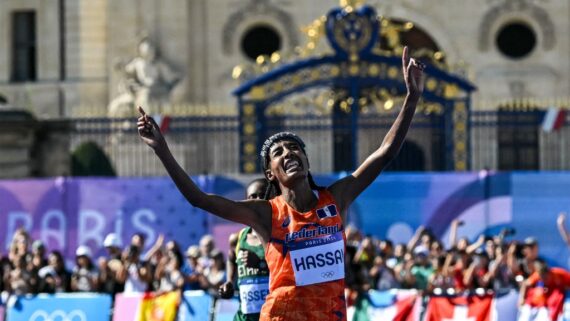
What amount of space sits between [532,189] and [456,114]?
433cm

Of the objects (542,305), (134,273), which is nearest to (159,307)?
(134,273)

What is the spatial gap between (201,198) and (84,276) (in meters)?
10.4

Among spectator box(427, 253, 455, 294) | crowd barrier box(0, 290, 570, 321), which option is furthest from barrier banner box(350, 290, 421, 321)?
spectator box(427, 253, 455, 294)

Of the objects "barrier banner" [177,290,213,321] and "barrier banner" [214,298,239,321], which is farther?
"barrier banner" [177,290,213,321]

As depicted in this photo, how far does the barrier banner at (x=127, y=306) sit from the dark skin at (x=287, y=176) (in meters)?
8.66

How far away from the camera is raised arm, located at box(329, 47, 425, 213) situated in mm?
10320

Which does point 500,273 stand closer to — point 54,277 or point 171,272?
point 171,272

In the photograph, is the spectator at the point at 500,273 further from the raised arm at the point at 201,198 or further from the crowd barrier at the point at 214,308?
the raised arm at the point at 201,198

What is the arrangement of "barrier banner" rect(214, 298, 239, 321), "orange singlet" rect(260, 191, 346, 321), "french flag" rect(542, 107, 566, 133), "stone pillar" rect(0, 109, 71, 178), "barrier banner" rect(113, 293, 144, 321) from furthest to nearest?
"stone pillar" rect(0, 109, 71, 178) < "french flag" rect(542, 107, 566, 133) < "barrier banner" rect(113, 293, 144, 321) < "barrier banner" rect(214, 298, 239, 321) < "orange singlet" rect(260, 191, 346, 321)

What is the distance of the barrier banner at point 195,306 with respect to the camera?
18.4m

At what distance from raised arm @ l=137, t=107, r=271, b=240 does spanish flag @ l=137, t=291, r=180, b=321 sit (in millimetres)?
8406

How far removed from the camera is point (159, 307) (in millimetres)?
18766

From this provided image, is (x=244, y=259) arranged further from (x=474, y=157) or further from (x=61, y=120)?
(x=474, y=157)

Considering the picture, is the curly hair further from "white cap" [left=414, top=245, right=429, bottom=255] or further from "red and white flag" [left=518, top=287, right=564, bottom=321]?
"white cap" [left=414, top=245, right=429, bottom=255]
